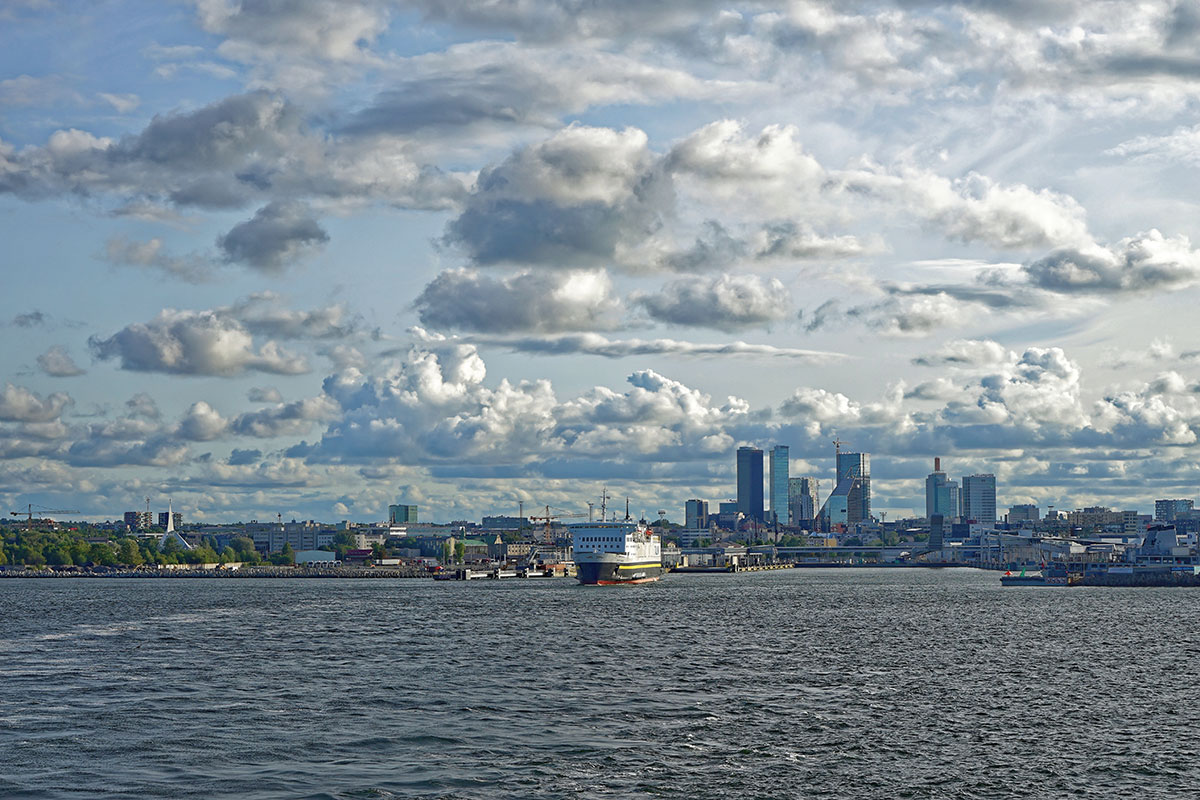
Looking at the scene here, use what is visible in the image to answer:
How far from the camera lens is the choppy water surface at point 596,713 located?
2003 inches

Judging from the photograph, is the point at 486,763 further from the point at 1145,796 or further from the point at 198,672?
the point at 198,672

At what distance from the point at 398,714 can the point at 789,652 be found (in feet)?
143

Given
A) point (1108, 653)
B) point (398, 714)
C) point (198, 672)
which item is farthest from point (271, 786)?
point (1108, 653)

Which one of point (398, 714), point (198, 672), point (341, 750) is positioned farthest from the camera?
point (198, 672)

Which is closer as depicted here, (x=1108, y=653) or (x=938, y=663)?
(x=938, y=663)

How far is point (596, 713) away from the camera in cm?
6750

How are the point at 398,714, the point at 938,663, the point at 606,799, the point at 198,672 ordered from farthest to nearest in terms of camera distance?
the point at 938,663 → the point at 198,672 → the point at 398,714 → the point at 606,799

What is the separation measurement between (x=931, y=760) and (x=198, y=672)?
167 ft

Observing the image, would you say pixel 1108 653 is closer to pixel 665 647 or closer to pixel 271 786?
pixel 665 647

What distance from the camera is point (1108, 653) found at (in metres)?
104

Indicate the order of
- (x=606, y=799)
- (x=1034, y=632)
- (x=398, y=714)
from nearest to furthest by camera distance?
(x=606, y=799), (x=398, y=714), (x=1034, y=632)

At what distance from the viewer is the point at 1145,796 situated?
48.2 meters

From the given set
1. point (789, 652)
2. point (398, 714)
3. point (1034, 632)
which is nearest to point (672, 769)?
point (398, 714)

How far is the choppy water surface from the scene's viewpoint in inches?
2003
